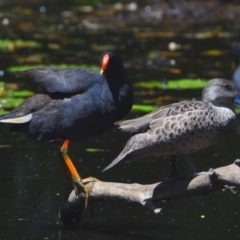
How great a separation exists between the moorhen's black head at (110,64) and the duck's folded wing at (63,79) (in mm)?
95

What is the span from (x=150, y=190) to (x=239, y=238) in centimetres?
77

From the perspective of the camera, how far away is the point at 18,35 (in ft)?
57.2

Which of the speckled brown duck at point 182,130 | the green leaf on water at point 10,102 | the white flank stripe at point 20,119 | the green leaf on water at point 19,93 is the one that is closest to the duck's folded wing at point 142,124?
the speckled brown duck at point 182,130

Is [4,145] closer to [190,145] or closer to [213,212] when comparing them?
[213,212]

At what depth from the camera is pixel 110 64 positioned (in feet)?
23.3

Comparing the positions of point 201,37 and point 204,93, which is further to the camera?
point 201,37

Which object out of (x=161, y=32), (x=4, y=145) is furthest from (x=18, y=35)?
(x=4, y=145)

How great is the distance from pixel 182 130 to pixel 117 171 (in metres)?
2.34

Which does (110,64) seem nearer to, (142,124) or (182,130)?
(142,124)

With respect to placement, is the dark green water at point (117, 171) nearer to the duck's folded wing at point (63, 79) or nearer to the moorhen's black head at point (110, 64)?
the duck's folded wing at point (63, 79)

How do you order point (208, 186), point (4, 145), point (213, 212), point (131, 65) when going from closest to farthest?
point (208, 186) < point (213, 212) < point (4, 145) < point (131, 65)

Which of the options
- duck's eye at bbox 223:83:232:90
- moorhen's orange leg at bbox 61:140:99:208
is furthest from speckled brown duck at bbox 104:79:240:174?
moorhen's orange leg at bbox 61:140:99:208

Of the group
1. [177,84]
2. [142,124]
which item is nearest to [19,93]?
[177,84]

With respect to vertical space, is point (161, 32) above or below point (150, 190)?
below
